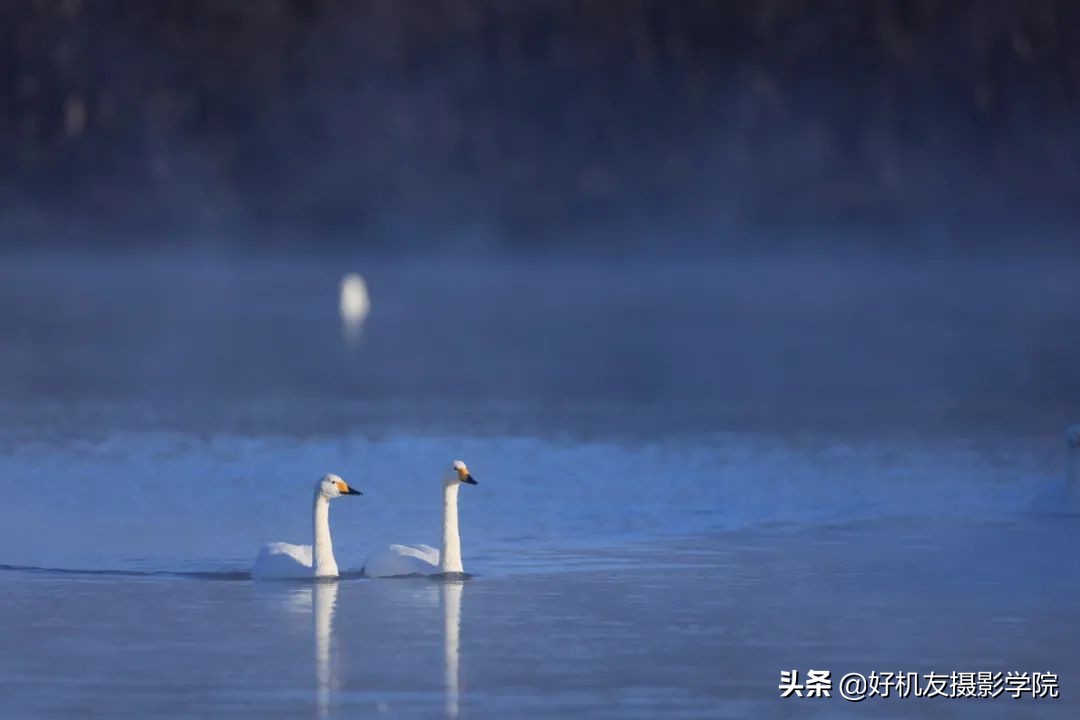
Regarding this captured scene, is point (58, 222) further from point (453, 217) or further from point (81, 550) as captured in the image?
point (81, 550)

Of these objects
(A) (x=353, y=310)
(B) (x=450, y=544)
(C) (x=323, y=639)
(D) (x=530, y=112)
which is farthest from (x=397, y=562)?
(D) (x=530, y=112)

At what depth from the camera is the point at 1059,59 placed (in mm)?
144750

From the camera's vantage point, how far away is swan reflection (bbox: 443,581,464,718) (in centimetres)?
1066

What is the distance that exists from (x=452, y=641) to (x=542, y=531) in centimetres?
376

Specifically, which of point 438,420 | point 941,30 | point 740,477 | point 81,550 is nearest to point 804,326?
point 438,420

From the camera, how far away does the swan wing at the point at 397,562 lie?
537 inches

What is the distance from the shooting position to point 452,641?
11812 mm

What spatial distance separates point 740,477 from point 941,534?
2798 millimetres

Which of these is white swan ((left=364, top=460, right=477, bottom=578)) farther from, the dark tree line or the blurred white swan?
the dark tree line

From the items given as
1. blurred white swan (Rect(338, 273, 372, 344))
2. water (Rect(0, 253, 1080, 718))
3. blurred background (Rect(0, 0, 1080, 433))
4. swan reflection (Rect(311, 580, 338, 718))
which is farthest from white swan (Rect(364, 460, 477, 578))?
blurred background (Rect(0, 0, 1080, 433))

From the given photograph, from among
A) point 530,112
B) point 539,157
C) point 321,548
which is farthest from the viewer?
point 530,112

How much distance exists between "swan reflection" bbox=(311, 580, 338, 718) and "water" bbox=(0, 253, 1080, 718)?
24mm

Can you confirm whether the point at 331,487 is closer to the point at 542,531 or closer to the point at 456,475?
the point at 456,475

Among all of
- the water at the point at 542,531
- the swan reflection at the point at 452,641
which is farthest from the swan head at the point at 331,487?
the swan reflection at the point at 452,641
